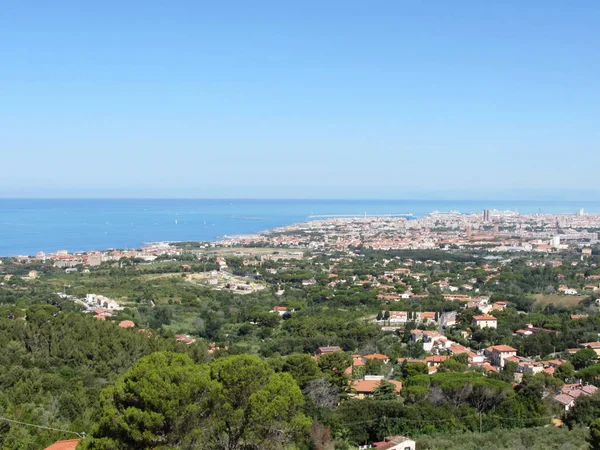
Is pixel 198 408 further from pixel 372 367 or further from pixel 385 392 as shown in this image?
pixel 372 367

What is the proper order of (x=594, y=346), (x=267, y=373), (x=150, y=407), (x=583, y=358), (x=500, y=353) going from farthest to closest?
(x=594, y=346)
(x=500, y=353)
(x=583, y=358)
(x=267, y=373)
(x=150, y=407)

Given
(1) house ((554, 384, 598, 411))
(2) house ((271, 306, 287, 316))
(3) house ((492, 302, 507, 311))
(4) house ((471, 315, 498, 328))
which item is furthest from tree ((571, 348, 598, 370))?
(2) house ((271, 306, 287, 316))

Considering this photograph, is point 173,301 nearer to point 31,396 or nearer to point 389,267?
point 31,396

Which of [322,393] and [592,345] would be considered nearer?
[322,393]

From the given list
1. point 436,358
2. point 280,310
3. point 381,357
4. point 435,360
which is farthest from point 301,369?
point 280,310

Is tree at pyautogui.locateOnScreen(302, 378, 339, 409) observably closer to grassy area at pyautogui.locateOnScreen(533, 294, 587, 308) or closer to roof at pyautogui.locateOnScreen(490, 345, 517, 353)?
roof at pyautogui.locateOnScreen(490, 345, 517, 353)

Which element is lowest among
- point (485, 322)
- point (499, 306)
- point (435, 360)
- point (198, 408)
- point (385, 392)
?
point (499, 306)

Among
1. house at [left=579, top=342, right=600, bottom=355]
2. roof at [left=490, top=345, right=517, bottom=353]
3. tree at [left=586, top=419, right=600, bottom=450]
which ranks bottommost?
roof at [left=490, top=345, right=517, bottom=353]
